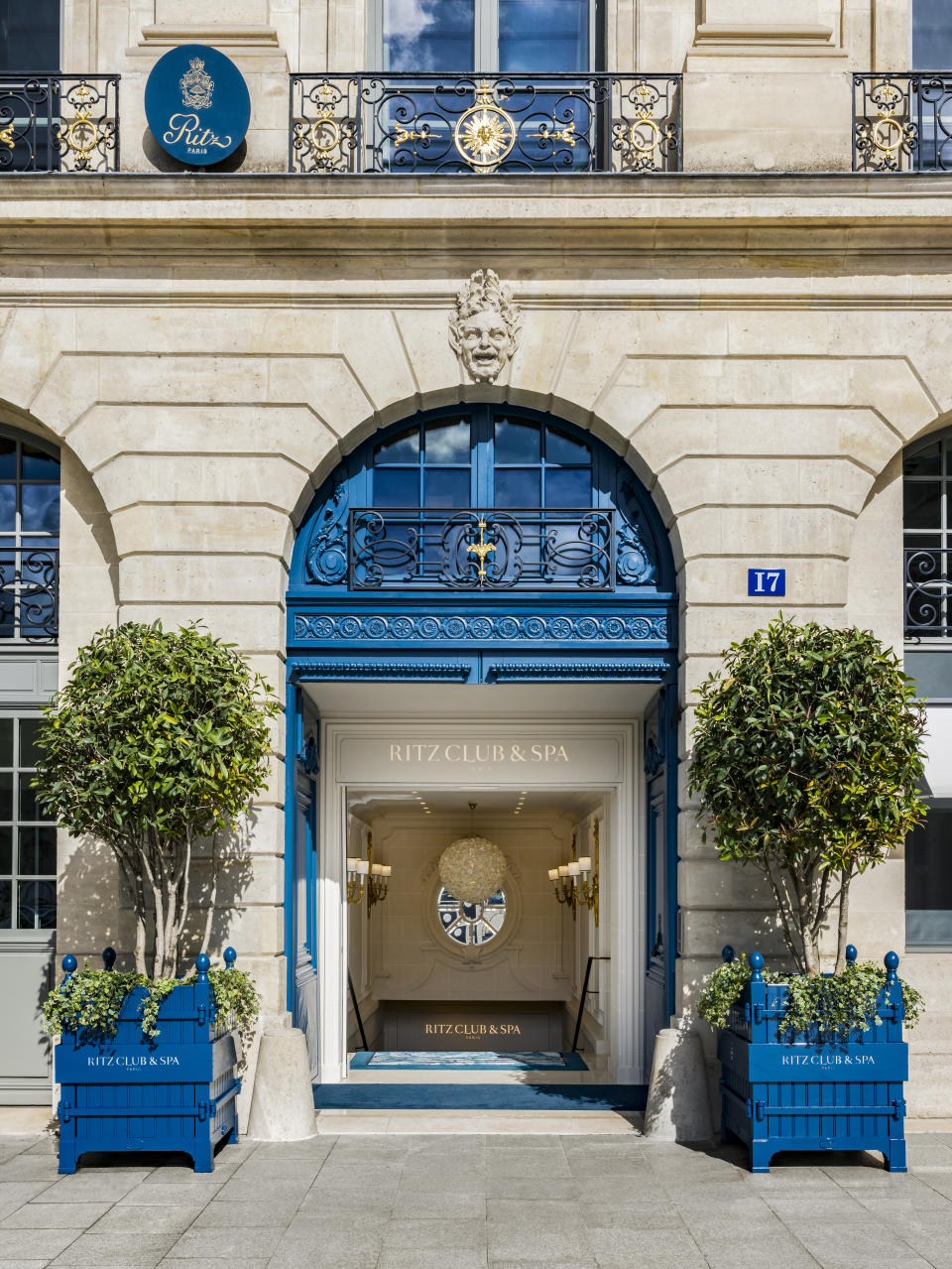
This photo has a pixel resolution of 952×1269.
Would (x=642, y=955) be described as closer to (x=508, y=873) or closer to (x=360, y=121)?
(x=360, y=121)

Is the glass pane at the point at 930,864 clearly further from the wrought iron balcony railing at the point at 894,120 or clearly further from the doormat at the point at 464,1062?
the wrought iron balcony railing at the point at 894,120

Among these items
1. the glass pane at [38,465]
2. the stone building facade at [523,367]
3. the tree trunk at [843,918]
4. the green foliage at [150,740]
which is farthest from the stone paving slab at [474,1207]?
the glass pane at [38,465]

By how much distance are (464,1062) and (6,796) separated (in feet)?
15.2

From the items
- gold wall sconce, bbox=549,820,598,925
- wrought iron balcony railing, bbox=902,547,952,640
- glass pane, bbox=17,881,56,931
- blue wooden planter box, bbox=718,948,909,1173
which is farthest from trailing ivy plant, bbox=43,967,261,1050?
gold wall sconce, bbox=549,820,598,925

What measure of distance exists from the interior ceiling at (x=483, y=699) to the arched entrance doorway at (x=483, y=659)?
0.03m

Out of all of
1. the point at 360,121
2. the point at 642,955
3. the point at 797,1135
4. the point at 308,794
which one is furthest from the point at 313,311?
the point at 797,1135

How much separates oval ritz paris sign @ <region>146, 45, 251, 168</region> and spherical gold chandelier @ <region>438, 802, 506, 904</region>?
10791mm

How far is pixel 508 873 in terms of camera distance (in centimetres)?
2017

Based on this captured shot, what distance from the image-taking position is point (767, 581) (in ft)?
34.1

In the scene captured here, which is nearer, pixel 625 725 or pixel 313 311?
pixel 313 311

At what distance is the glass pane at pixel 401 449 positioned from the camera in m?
11.0

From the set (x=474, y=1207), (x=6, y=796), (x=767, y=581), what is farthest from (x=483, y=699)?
(x=474, y=1207)

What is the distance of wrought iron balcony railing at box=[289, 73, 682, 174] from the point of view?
35.9 ft

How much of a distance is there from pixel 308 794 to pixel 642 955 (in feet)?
10.3
